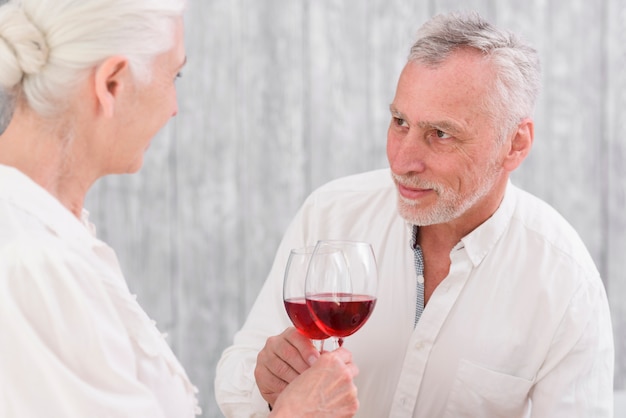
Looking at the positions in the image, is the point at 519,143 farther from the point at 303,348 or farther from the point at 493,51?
the point at 303,348

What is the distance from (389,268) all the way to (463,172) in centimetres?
30

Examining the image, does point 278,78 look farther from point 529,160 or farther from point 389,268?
point 389,268

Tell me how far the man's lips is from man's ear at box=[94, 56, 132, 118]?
842 millimetres

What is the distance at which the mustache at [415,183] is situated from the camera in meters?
1.94

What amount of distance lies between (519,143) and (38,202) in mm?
1239

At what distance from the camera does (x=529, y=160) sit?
11.3 ft

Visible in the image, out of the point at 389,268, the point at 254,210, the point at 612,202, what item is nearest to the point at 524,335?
the point at 389,268

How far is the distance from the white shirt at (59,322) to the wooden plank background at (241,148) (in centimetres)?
191

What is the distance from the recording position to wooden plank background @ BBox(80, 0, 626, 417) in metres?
3.12

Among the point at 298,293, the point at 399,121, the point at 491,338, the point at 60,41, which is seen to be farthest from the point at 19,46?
the point at 491,338

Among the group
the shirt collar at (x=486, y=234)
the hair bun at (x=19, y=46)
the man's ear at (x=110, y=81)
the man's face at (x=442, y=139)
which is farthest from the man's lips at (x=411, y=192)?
the hair bun at (x=19, y=46)

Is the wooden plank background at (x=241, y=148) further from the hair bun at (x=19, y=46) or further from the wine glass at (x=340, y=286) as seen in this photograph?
the hair bun at (x=19, y=46)

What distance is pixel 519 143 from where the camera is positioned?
2.05 metres

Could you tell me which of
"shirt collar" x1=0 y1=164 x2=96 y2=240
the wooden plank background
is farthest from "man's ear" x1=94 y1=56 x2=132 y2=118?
the wooden plank background
